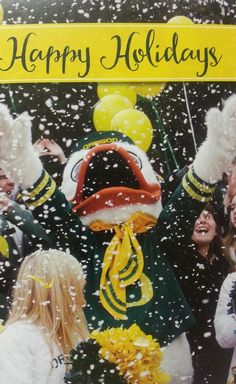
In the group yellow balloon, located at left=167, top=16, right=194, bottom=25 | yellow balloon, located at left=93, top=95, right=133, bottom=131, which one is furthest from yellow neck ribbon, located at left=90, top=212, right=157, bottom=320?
yellow balloon, located at left=167, top=16, right=194, bottom=25

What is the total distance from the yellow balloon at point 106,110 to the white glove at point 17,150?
7.1 inches

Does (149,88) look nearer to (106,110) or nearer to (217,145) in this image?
(106,110)

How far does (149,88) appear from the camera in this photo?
1829mm

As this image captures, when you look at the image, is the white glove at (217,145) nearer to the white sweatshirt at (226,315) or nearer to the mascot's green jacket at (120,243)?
the mascot's green jacket at (120,243)

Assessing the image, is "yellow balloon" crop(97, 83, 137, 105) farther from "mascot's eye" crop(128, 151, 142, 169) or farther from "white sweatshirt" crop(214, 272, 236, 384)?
"white sweatshirt" crop(214, 272, 236, 384)

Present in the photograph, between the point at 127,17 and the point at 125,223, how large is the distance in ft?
1.76

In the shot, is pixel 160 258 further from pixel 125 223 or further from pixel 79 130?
pixel 79 130

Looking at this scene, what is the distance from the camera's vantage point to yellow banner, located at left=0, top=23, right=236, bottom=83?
1.79 metres

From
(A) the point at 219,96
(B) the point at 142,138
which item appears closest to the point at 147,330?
(B) the point at 142,138

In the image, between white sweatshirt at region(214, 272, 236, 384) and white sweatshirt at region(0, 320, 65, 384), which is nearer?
white sweatshirt at region(0, 320, 65, 384)

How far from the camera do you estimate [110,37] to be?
180cm

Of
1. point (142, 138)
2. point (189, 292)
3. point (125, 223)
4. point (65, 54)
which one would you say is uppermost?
point (65, 54)

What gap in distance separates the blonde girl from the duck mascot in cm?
4

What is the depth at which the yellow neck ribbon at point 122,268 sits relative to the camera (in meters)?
1.81
